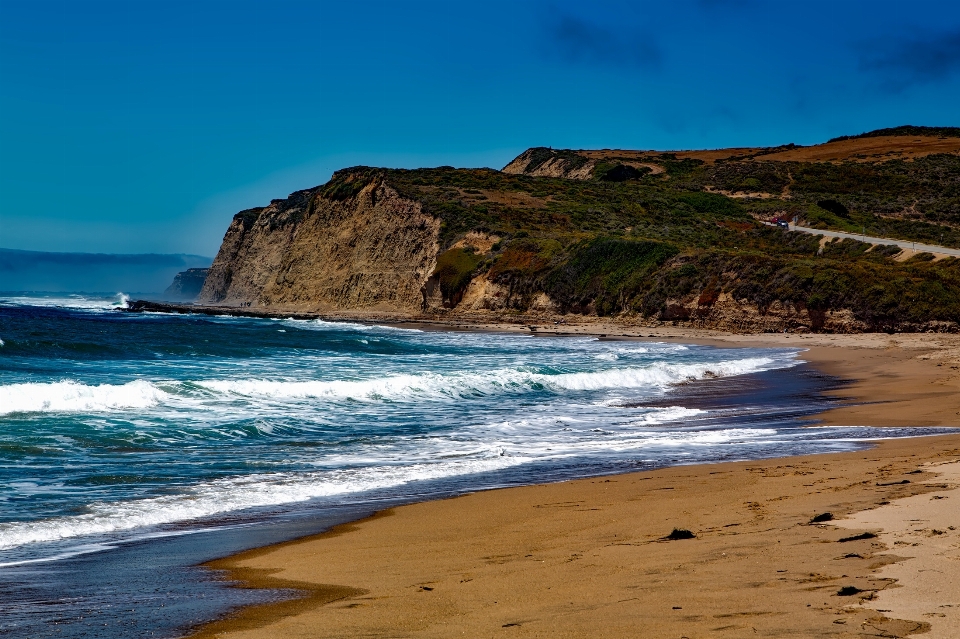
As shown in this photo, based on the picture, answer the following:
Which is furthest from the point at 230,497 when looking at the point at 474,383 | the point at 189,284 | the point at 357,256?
the point at 189,284

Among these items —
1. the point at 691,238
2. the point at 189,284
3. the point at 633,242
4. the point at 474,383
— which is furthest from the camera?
the point at 189,284

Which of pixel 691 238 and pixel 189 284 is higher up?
pixel 189 284

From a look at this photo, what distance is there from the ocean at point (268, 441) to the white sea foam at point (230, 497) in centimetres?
3

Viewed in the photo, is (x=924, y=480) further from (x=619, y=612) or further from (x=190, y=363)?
(x=190, y=363)

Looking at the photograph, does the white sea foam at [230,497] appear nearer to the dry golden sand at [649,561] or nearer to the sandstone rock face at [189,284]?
the dry golden sand at [649,561]

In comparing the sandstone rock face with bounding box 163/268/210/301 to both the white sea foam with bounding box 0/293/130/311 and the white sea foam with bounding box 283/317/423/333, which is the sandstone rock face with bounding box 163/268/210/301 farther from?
the white sea foam with bounding box 283/317/423/333

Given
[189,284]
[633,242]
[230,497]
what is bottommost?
[230,497]

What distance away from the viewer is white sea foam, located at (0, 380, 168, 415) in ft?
50.4

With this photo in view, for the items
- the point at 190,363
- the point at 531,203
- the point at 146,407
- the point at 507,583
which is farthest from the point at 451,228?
the point at 507,583

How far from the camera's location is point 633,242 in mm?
51562

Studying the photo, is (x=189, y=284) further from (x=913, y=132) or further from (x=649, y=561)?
(x=649, y=561)

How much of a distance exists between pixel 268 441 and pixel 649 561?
29.3 feet

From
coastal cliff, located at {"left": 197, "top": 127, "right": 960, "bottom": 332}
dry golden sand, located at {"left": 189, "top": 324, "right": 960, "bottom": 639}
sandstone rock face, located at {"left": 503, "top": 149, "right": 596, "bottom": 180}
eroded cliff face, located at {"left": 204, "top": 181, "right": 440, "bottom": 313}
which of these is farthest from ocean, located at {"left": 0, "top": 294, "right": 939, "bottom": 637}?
sandstone rock face, located at {"left": 503, "top": 149, "right": 596, "bottom": 180}

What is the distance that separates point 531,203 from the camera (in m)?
68.8
